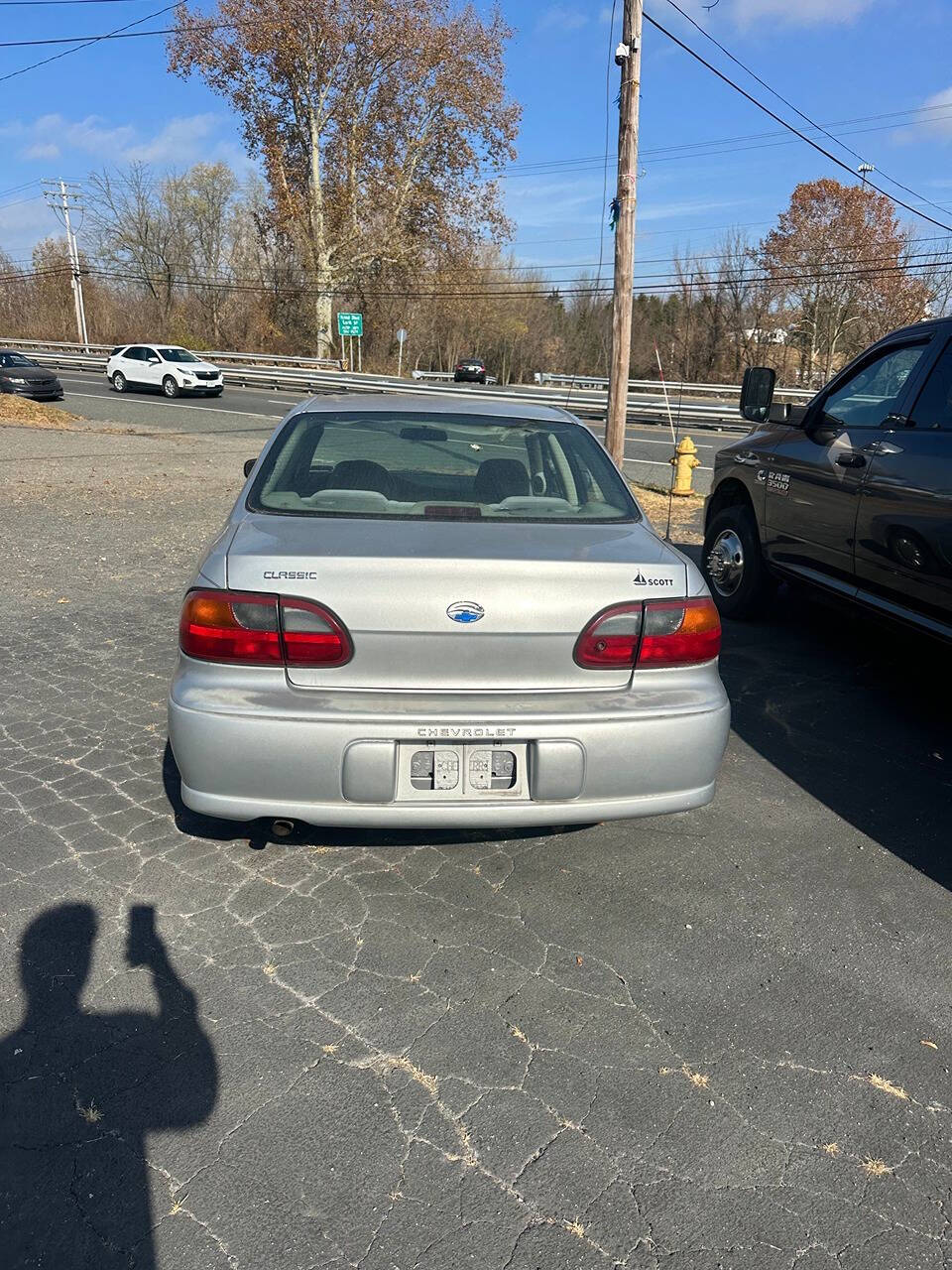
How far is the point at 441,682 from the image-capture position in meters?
2.66

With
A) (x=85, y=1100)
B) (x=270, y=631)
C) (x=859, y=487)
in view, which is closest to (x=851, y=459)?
(x=859, y=487)

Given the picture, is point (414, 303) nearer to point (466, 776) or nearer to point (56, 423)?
point (56, 423)

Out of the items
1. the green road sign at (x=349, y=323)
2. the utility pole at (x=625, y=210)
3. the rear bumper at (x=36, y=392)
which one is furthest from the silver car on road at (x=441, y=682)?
the green road sign at (x=349, y=323)

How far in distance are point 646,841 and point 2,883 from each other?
228 cm

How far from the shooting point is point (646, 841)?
3.41 meters

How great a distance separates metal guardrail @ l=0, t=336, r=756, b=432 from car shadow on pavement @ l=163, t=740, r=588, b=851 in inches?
535

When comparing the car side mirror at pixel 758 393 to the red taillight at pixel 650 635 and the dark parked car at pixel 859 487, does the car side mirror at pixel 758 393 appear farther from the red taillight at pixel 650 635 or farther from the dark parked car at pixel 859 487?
the red taillight at pixel 650 635

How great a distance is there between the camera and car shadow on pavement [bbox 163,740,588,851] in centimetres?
329

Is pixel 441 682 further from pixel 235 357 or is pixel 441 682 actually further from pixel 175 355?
pixel 235 357

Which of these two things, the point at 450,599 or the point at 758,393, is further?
the point at 758,393

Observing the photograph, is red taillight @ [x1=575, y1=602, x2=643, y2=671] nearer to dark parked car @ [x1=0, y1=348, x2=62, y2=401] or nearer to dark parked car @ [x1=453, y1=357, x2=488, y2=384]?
dark parked car @ [x1=0, y1=348, x2=62, y2=401]

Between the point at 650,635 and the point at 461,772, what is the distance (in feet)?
2.36

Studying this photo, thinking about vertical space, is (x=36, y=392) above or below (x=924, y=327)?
below

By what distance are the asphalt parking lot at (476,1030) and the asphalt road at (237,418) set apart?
11.0m
